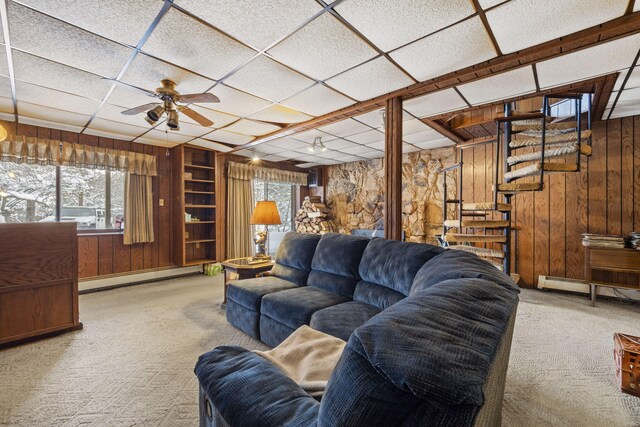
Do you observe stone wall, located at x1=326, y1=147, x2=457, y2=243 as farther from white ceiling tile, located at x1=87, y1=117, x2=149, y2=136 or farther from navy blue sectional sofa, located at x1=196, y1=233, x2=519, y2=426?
white ceiling tile, located at x1=87, y1=117, x2=149, y2=136

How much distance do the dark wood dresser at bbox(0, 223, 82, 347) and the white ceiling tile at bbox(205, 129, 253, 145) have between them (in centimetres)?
229

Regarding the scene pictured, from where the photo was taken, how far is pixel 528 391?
5.96 ft

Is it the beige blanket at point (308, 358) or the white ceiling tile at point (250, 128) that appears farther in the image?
the white ceiling tile at point (250, 128)

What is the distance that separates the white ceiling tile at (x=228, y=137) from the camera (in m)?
4.36

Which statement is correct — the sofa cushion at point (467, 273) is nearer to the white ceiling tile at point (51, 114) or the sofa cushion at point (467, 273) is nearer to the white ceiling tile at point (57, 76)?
the white ceiling tile at point (57, 76)

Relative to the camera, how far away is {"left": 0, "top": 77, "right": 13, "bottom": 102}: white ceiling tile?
2.59m

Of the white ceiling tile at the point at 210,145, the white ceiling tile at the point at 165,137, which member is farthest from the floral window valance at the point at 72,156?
the white ceiling tile at the point at 210,145

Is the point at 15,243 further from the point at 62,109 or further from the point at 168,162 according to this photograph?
the point at 168,162

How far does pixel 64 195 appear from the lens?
13.7 ft

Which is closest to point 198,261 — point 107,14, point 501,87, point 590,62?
point 107,14

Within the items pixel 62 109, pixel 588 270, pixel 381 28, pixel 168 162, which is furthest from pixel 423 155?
pixel 62 109

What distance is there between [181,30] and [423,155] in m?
4.61

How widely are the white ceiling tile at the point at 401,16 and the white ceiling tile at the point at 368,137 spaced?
2.24 meters

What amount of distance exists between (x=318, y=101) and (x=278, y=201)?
4.15 m
